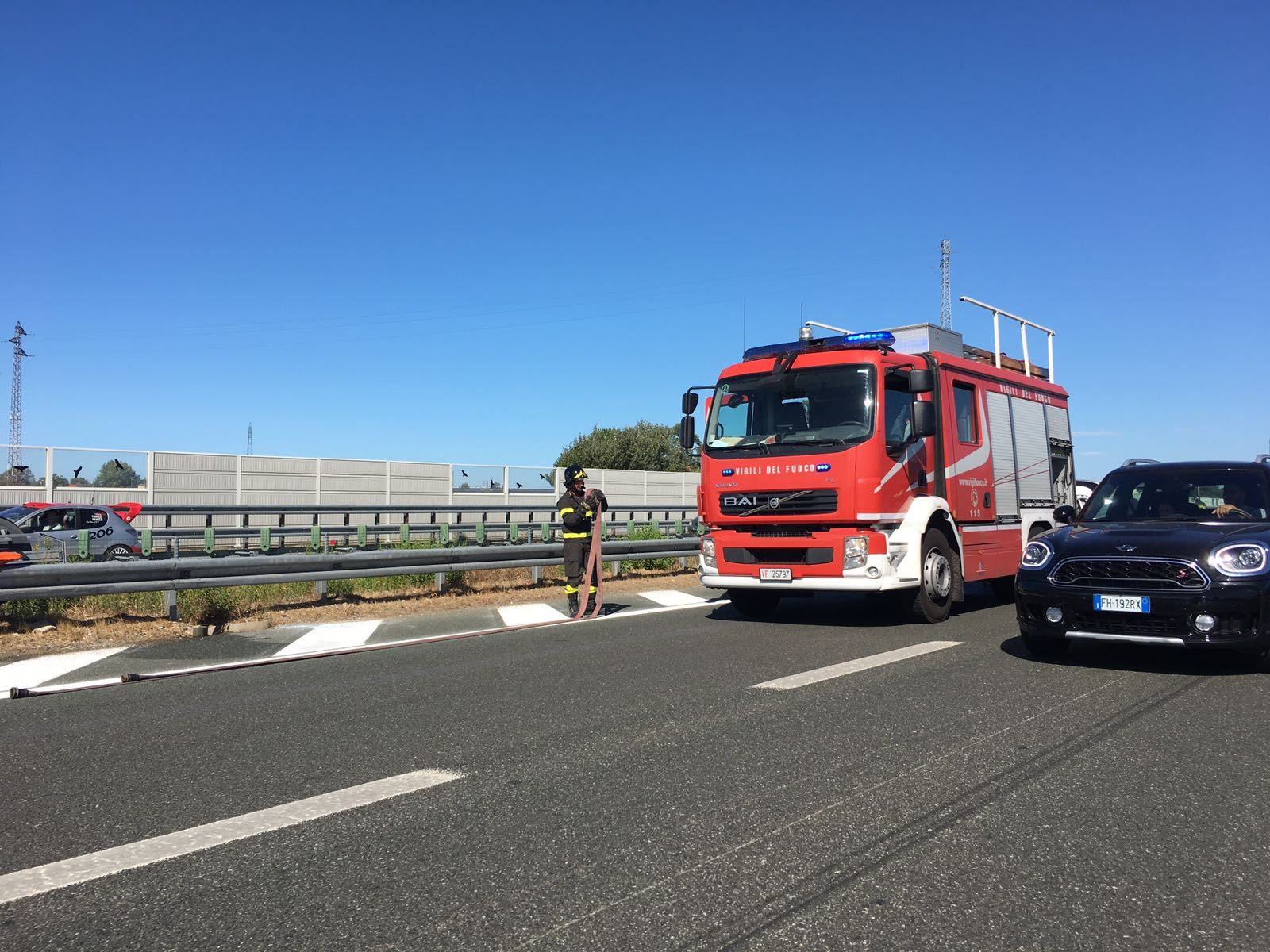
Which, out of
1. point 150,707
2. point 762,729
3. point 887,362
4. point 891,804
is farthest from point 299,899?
point 887,362

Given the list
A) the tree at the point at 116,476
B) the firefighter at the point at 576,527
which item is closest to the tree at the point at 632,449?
the tree at the point at 116,476

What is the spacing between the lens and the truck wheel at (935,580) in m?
9.99

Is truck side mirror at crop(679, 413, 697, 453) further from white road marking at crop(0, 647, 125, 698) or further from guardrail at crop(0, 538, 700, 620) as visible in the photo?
white road marking at crop(0, 647, 125, 698)

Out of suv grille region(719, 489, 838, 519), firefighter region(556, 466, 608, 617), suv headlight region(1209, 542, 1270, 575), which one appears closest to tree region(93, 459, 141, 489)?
firefighter region(556, 466, 608, 617)

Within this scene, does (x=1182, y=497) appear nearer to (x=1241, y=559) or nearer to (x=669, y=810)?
(x=1241, y=559)

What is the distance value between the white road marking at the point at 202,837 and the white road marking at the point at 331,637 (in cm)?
476

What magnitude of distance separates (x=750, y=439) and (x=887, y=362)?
1.63 m

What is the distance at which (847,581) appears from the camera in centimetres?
955

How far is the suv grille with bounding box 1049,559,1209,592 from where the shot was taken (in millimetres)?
6629

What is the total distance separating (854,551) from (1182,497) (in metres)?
2.91

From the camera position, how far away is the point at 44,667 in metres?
8.08

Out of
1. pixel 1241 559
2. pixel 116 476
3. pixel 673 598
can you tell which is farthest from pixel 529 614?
pixel 116 476

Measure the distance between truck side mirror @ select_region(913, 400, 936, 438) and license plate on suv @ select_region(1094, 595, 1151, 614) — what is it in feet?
10.6

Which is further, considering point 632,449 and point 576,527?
point 632,449
